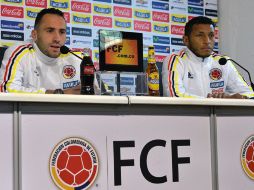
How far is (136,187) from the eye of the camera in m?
1.67

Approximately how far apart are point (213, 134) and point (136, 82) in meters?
0.52

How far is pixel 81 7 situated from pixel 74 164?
108 inches

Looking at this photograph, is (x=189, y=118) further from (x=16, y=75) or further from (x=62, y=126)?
(x=16, y=75)

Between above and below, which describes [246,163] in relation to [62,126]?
below

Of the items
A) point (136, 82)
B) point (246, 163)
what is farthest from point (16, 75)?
point (246, 163)

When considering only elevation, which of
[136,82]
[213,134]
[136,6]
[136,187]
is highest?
[136,6]

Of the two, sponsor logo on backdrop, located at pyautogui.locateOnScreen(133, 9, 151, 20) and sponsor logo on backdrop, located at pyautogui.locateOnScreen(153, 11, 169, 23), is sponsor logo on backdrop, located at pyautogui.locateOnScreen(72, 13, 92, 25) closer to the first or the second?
sponsor logo on backdrop, located at pyautogui.locateOnScreen(133, 9, 151, 20)

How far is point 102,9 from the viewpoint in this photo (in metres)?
4.18

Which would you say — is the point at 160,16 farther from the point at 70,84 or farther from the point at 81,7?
the point at 70,84

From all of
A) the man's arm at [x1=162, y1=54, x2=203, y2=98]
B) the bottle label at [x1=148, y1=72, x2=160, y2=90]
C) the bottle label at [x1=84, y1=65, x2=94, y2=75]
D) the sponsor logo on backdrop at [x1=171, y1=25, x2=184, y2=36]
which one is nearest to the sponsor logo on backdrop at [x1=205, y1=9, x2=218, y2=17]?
the sponsor logo on backdrop at [x1=171, y1=25, x2=184, y2=36]

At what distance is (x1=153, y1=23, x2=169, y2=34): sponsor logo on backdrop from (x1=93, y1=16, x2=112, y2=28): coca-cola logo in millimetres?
A: 510

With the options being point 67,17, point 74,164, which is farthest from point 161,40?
point 74,164

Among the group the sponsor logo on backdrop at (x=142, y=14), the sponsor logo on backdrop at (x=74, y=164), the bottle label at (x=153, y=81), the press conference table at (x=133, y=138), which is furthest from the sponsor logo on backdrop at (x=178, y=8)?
the sponsor logo on backdrop at (x=74, y=164)

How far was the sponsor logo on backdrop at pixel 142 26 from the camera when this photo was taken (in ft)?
14.4
